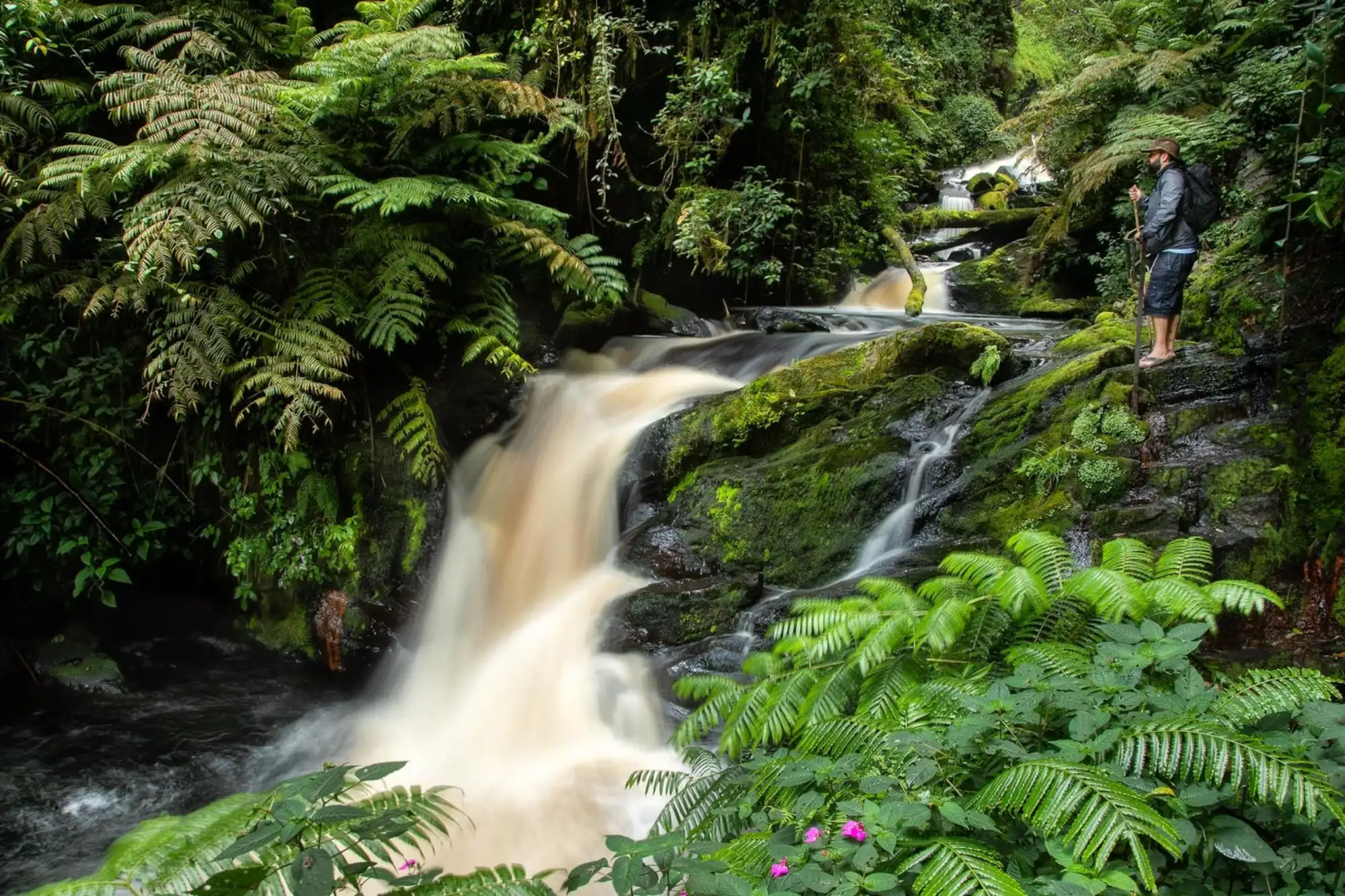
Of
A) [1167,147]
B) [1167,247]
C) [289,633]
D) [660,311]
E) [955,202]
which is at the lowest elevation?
[289,633]

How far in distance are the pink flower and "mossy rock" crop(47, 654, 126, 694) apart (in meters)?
5.84

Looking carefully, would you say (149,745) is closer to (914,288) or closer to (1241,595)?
(1241,595)

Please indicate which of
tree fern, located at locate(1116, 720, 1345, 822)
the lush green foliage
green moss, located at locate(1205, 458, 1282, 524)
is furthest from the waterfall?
tree fern, located at locate(1116, 720, 1345, 822)

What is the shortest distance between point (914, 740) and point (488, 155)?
5.36 meters

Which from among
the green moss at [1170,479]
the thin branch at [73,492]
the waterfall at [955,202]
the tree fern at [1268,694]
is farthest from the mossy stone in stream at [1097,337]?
the waterfall at [955,202]

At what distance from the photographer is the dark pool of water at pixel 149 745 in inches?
160

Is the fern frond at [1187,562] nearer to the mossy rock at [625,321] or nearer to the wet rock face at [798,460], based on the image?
the wet rock face at [798,460]

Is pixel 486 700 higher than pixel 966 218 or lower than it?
lower

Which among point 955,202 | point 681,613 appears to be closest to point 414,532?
Answer: point 681,613

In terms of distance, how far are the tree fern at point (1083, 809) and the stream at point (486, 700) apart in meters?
2.48

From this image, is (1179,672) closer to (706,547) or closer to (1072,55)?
(706,547)

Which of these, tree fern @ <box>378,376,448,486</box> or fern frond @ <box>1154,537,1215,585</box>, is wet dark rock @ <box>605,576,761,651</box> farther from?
fern frond @ <box>1154,537,1215,585</box>

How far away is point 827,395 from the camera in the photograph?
5.70 metres

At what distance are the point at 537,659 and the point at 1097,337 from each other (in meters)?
4.92
